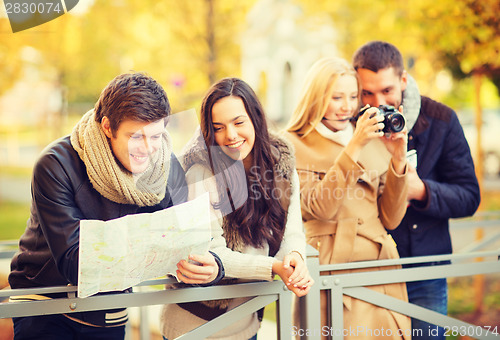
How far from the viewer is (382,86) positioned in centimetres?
259

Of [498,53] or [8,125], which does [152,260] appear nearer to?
[498,53]

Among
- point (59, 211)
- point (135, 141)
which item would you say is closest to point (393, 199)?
→ point (135, 141)

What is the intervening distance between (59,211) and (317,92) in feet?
4.22

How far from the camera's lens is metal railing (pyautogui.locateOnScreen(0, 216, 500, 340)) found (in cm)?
190

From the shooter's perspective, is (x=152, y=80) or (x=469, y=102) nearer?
(x=152, y=80)

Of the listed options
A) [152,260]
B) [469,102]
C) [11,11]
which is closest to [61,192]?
[152,260]

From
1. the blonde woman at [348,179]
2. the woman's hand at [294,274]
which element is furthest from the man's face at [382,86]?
the woman's hand at [294,274]

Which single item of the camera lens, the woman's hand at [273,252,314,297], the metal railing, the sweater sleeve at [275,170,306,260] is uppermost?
the camera lens

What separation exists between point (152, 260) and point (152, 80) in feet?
2.12

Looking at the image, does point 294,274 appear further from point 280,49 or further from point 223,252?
point 280,49

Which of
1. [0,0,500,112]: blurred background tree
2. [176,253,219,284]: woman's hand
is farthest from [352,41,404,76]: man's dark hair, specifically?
[0,0,500,112]: blurred background tree

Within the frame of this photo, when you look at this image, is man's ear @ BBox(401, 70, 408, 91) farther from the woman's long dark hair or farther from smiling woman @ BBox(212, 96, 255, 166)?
smiling woman @ BBox(212, 96, 255, 166)

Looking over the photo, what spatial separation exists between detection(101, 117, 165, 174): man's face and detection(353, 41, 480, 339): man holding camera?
1161 millimetres

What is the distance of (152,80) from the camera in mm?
1965
